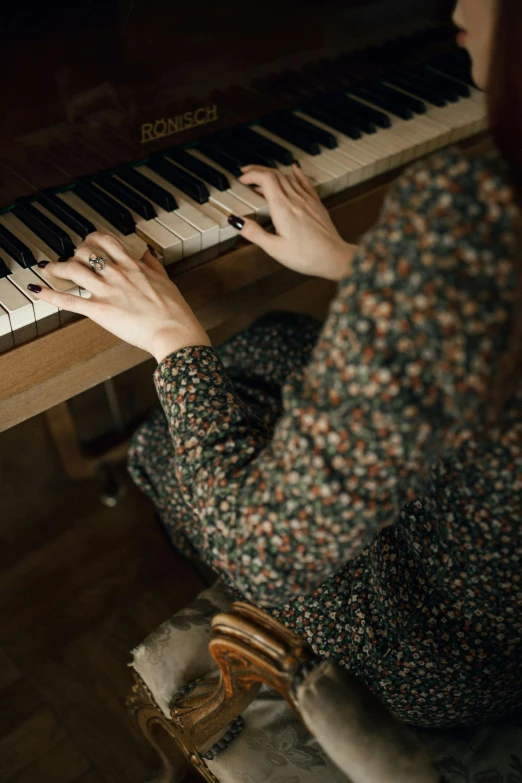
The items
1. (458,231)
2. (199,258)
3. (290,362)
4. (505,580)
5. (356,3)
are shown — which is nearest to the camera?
(458,231)

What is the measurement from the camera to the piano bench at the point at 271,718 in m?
0.55

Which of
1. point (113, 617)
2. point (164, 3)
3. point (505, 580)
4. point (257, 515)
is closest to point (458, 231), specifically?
point (257, 515)

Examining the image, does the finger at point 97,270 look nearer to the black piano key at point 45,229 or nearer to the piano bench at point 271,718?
the black piano key at point 45,229

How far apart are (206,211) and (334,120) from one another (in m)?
0.44

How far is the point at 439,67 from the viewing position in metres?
1.64

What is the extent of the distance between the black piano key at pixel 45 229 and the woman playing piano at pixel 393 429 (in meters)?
0.06

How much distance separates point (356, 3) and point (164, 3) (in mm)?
451

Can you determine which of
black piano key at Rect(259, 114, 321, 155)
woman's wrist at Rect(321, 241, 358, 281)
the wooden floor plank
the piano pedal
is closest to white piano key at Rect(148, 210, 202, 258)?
woman's wrist at Rect(321, 241, 358, 281)

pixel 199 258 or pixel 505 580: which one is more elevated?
pixel 199 258

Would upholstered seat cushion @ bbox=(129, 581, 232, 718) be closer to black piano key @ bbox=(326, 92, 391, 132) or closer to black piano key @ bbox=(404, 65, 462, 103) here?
black piano key @ bbox=(326, 92, 391, 132)

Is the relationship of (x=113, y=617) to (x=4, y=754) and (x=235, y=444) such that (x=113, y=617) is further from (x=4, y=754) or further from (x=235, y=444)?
(x=235, y=444)

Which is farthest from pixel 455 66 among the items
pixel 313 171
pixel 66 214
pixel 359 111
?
pixel 66 214

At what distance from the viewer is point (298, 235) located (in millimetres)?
1145

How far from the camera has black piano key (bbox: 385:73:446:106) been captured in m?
1.54
